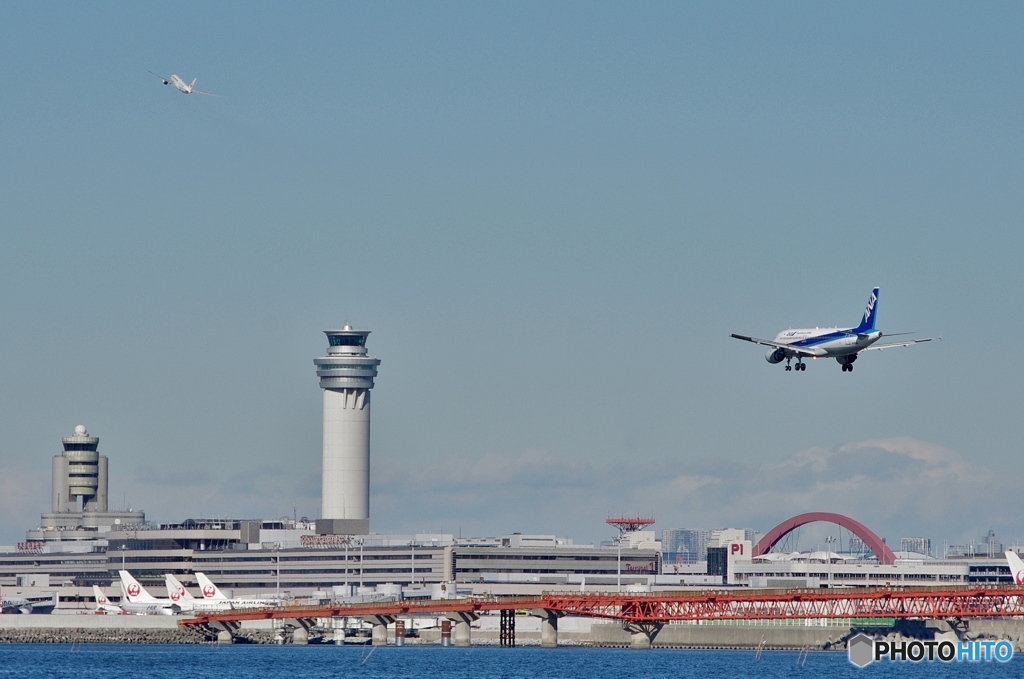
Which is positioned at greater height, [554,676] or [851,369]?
[851,369]

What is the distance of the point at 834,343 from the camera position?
510 ft

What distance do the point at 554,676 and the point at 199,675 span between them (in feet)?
107

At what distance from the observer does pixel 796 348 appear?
157625 mm

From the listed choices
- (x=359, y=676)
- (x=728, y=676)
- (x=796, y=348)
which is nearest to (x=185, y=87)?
(x=796, y=348)

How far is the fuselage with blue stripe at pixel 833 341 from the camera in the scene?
154250 millimetres

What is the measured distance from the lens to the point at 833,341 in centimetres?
15562

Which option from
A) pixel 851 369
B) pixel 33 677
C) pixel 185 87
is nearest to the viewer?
pixel 185 87

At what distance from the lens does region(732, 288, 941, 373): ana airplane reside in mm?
154500

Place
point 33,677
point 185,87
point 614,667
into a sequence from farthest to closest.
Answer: point 614,667 < point 33,677 < point 185,87

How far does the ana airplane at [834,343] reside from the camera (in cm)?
15450

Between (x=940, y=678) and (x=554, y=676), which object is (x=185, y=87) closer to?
(x=554, y=676)

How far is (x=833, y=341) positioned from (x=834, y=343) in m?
0.30

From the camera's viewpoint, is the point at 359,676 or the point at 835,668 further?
the point at 835,668

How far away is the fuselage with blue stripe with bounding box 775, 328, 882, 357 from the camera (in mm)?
154250
